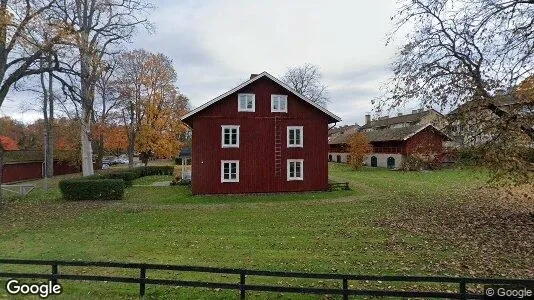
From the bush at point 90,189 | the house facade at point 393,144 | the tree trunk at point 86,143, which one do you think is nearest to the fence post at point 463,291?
the bush at point 90,189

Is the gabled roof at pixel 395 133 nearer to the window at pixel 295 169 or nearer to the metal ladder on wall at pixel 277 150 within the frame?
the window at pixel 295 169

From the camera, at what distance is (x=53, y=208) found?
67.2 feet

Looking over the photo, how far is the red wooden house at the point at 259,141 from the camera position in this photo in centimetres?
2628

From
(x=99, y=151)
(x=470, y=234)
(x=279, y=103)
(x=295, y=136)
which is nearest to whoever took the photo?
(x=470, y=234)

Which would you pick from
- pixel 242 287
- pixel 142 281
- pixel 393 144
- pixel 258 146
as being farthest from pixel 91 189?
pixel 393 144

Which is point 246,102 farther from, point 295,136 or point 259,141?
point 295,136

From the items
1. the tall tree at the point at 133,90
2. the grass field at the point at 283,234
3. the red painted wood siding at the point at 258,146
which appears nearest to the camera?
the grass field at the point at 283,234

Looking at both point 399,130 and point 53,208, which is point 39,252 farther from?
point 399,130

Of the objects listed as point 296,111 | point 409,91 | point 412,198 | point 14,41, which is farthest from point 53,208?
point 412,198

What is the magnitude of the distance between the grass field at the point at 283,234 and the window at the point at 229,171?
267 cm

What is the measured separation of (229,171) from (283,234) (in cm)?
1291

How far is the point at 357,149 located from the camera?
4744 centimetres

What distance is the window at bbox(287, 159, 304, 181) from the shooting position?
2722 cm

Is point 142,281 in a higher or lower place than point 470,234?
higher
